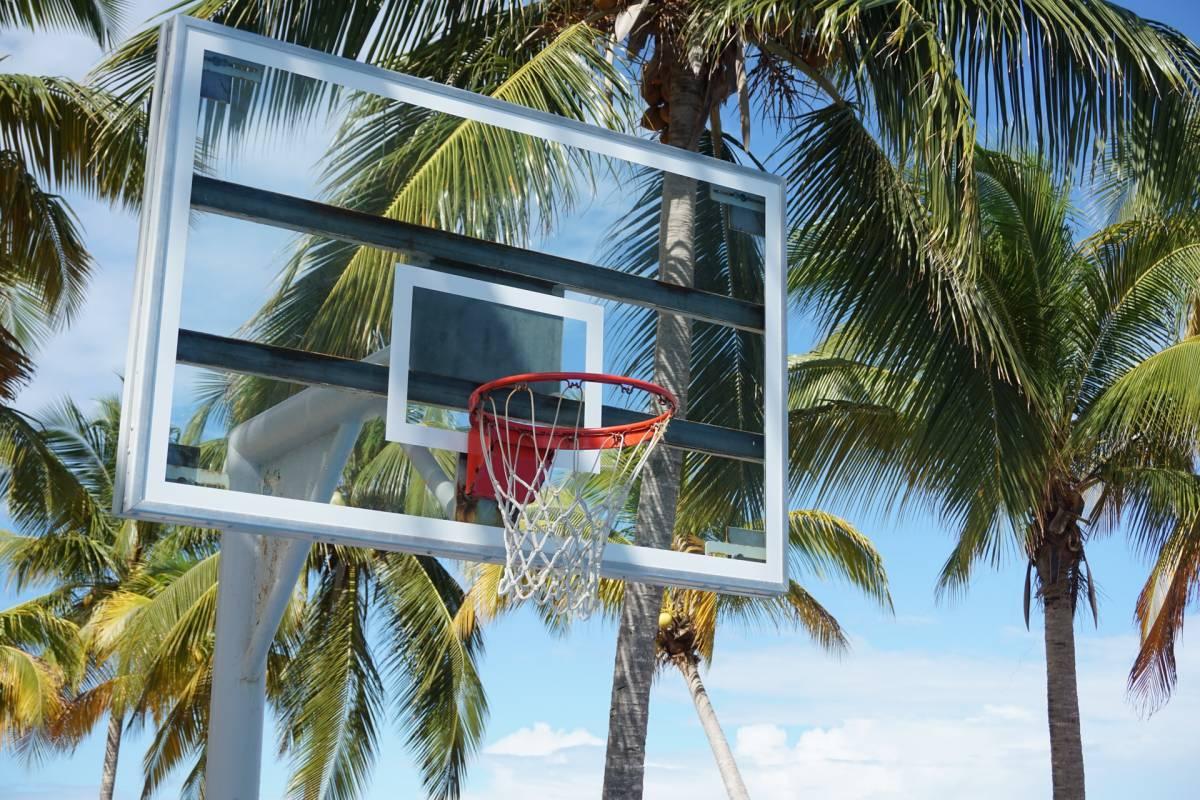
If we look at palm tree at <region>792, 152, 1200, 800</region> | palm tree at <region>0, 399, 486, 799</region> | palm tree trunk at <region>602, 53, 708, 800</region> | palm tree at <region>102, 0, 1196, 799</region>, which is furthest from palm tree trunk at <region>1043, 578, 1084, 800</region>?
palm tree at <region>0, 399, 486, 799</region>

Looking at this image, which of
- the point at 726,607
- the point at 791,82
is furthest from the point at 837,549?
the point at 791,82

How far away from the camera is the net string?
586 centimetres

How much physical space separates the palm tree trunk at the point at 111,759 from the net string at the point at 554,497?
15479 millimetres

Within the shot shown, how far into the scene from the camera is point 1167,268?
12.1 metres

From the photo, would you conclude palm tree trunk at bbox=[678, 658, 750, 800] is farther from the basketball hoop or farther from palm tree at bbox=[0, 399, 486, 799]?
the basketball hoop

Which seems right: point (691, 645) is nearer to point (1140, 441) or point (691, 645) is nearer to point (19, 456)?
point (1140, 441)

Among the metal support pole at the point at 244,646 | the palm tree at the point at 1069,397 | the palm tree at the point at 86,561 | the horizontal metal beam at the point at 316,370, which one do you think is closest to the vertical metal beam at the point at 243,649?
the metal support pole at the point at 244,646

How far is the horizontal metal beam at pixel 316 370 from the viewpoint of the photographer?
18.7 feet

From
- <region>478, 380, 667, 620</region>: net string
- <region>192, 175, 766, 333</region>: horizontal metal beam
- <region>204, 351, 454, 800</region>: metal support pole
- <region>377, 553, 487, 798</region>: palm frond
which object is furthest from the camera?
<region>377, 553, 487, 798</region>: palm frond

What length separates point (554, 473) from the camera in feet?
20.1

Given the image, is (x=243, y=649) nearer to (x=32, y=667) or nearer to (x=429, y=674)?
(x=429, y=674)

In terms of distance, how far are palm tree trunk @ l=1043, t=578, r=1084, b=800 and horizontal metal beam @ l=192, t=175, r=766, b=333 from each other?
21.0 ft

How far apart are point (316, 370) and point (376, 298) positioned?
440 mm

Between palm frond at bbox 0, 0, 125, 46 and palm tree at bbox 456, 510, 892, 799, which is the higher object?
palm frond at bbox 0, 0, 125, 46
